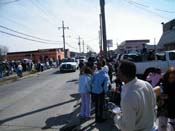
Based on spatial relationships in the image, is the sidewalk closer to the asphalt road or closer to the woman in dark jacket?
the asphalt road

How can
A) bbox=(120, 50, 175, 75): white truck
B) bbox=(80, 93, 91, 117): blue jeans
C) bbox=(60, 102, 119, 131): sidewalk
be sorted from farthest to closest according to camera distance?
bbox=(120, 50, 175, 75): white truck → bbox=(80, 93, 91, 117): blue jeans → bbox=(60, 102, 119, 131): sidewalk

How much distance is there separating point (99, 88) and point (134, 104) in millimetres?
6126

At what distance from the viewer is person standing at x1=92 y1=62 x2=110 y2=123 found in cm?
974

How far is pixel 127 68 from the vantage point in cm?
385

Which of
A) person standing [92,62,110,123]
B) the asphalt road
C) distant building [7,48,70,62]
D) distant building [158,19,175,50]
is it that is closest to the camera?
person standing [92,62,110,123]

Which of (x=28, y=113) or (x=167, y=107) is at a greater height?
(x=167, y=107)

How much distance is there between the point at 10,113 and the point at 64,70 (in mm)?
30358

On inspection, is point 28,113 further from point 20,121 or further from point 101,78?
point 101,78

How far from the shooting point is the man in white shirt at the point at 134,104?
3682 millimetres

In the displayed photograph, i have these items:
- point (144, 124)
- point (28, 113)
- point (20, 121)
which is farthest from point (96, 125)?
point (144, 124)

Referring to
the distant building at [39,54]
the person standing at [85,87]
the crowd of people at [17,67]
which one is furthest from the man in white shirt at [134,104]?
the distant building at [39,54]

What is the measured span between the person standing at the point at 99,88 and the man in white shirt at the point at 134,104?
576 centimetres

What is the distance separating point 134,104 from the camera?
3.68m

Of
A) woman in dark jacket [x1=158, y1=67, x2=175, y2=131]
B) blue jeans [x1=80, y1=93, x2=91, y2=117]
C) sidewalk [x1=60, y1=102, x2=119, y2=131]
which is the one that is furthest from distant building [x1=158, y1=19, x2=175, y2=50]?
woman in dark jacket [x1=158, y1=67, x2=175, y2=131]
